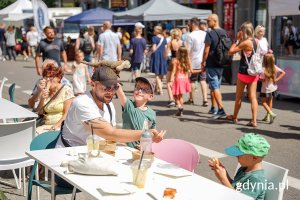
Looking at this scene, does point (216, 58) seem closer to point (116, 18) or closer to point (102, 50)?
point (102, 50)

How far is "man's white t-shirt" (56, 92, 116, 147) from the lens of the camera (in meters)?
4.08

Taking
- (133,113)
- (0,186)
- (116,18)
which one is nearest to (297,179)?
(133,113)

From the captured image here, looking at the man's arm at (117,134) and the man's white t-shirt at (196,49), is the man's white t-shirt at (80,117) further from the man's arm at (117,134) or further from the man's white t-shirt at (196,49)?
the man's white t-shirt at (196,49)

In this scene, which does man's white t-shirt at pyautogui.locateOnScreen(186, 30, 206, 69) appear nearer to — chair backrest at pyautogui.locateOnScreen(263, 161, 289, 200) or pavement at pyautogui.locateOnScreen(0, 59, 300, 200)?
pavement at pyautogui.locateOnScreen(0, 59, 300, 200)

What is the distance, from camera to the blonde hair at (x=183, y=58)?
33.8 feet

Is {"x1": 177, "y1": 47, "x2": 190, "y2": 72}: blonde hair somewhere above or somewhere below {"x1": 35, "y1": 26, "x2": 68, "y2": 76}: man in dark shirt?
below

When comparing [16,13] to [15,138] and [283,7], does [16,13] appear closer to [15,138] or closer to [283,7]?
[283,7]

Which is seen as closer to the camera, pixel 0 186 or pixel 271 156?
pixel 0 186

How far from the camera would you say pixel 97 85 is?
4.11 m

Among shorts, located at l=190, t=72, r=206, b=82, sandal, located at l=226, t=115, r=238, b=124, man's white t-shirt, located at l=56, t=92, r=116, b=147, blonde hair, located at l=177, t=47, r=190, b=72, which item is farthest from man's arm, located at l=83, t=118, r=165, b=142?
shorts, located at l=190, t=72, r=206, b=82

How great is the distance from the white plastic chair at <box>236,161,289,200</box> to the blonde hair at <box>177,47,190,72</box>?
6.95 meters

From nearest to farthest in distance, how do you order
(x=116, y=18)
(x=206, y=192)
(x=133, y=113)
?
(x=206, y=192) < (x=133, y=113) < (x=116, y=18)

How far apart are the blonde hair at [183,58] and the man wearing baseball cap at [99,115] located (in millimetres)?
6159

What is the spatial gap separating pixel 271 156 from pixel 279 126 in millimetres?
2175
